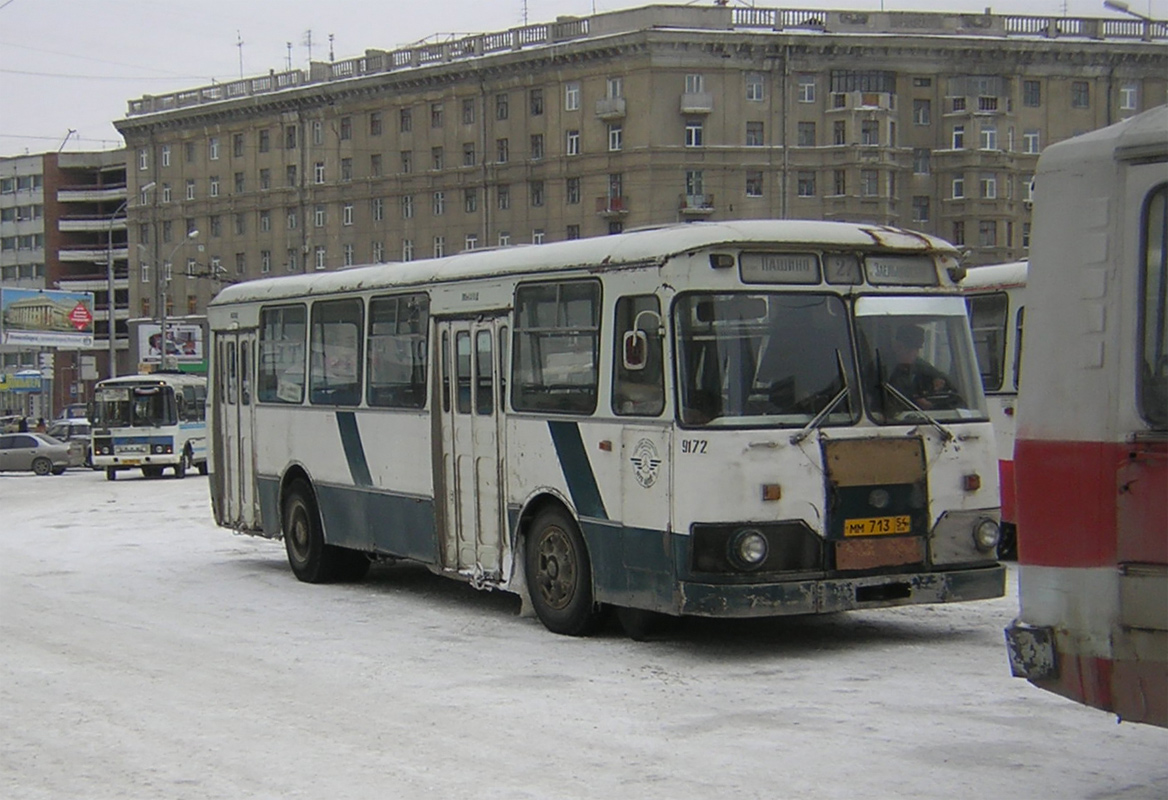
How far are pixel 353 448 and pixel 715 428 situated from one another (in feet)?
17.3

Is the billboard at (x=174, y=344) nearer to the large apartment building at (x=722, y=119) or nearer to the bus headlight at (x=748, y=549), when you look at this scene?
the large apartment building at (x=722, y=119)

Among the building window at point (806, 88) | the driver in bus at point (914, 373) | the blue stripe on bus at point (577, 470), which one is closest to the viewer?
the driver in bus at point (914, 373)

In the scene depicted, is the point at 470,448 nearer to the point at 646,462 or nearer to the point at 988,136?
the point at 646,462

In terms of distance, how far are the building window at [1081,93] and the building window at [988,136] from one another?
4297 millimetres

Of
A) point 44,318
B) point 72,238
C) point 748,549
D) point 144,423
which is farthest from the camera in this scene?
point 72,238

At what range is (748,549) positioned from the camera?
1040 cm

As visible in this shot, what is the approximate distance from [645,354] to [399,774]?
401 centimetres

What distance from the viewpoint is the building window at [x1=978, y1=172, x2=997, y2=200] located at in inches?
3187

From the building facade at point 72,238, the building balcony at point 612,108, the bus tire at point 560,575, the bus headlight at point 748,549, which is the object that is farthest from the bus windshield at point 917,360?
the building facade at point 72,238

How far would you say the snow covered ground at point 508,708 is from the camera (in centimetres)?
743

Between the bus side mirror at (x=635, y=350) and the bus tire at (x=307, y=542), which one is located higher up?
Result: the bus side mirror at (x=635, y=350)

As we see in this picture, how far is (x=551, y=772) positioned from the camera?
25.0 ft

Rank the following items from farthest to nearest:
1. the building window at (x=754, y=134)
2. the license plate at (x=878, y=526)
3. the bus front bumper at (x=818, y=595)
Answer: the building window at (x=754, y=134) → the license plate at (x=878, y=526) → the bus front bumper at (x=818, y=595)

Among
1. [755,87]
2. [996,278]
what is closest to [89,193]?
[755,87]
